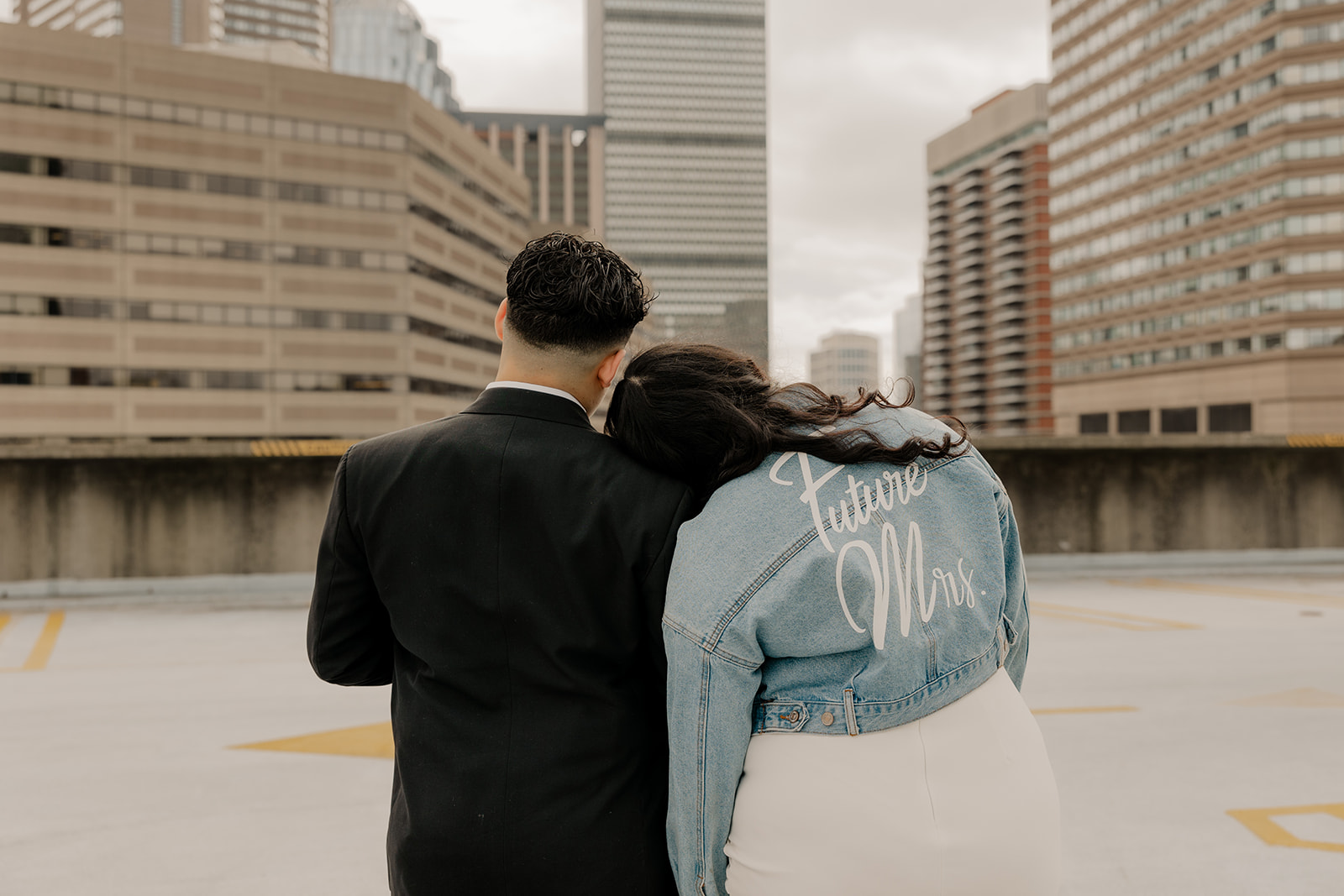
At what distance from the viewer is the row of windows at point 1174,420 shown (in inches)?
3085

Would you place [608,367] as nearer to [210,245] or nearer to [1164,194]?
[210,245]

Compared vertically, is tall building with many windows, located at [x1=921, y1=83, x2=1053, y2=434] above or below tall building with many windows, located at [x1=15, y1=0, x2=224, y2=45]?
below

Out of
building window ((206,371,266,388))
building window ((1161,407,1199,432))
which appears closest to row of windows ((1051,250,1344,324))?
building window ((1161,407,1199,432))

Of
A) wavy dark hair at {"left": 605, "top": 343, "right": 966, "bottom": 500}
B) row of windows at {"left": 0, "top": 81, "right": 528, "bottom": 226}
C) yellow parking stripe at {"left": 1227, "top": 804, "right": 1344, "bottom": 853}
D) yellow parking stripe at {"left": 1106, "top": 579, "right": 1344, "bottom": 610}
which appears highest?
row of windows at {"left": 0, "top": 81, "right": 528, "bottom": 226}

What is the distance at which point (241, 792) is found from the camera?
14.3 feet

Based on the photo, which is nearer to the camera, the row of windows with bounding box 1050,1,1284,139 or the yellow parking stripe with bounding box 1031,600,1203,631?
the yellow parking stripe with bounding box 1031,600,1203,631

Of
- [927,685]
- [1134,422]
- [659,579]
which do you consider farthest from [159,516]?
[1134,422]

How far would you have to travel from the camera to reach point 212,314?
7919 cm

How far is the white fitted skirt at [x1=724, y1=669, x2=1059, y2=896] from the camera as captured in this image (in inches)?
53.4

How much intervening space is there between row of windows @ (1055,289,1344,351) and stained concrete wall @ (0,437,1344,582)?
74695 millimetres

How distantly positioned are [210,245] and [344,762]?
284 feet

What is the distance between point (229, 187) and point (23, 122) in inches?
597

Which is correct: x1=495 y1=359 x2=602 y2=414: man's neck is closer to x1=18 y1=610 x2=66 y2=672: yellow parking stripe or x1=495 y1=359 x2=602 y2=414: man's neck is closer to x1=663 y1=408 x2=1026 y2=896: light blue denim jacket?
x1=663 y1=408 x2=1026 y2=896: light blue denim jacket

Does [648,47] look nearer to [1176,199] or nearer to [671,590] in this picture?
[1176,199]
